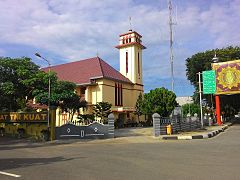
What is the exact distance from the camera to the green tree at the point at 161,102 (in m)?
33.8

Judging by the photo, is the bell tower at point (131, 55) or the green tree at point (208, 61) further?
the green tree at point (208, 61)

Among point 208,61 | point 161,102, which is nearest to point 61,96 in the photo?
point 161,102

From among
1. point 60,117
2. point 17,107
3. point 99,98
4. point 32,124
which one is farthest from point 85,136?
point 60,117

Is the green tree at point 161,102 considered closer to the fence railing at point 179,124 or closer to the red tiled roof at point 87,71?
the fence railing at point 179,124

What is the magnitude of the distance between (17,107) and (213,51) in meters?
31.9

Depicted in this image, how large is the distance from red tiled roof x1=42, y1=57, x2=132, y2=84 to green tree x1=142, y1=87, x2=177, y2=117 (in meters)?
7.32

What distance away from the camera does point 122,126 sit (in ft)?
133

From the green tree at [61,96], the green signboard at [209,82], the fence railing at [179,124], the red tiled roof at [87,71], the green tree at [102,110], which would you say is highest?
the red tiled roof at [87,71]

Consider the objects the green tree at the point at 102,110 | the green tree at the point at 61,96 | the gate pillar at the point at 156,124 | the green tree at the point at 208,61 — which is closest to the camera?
the gate pillar at the point at 156,124

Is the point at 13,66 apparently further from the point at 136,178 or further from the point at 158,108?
the point at 136,178

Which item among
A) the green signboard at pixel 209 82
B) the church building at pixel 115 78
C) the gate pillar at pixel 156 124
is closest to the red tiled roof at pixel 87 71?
the church building at pixel 115 78

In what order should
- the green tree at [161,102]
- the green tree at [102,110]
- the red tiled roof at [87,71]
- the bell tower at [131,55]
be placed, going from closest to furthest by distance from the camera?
1. the green tree at [161,102]
2. the green tree at [102,110]
3. the red tiled roof at [87,71]
4. the bell tower at [131,55]

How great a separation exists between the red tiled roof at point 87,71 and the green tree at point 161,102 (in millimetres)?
7316

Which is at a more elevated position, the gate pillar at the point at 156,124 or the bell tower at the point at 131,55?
the bell tower at the point at 131,55
